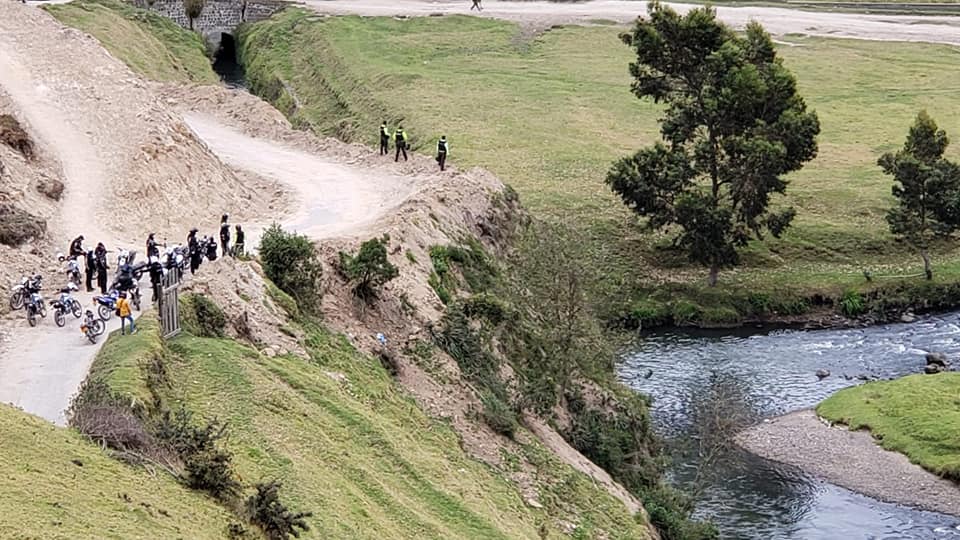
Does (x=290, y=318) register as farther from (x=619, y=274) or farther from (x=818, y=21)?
(x=818, y=21)

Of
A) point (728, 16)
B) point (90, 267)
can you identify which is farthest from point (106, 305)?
point (728, 16)

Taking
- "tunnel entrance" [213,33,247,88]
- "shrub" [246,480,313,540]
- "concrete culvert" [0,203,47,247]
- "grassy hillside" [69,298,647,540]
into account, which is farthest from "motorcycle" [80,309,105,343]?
"tunnel entrance" [213,33,247,88]

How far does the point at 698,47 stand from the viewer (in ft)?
319

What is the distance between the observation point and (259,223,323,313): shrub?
5475 centimetres

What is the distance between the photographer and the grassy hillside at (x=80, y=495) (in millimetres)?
27828

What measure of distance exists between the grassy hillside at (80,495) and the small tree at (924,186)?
248ft

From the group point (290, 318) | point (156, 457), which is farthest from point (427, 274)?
point (156, 457)

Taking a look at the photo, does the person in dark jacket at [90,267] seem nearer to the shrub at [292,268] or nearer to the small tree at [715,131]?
the shrub at [292,268]

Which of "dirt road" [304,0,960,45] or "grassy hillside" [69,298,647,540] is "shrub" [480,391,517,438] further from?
"dirt road" [304,0,960,45]

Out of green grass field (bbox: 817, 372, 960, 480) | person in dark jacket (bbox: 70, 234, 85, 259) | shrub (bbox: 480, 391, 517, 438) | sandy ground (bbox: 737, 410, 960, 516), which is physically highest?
person in dark jacket (bbox: 70, 234, 85, 259)

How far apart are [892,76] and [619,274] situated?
6211 cm

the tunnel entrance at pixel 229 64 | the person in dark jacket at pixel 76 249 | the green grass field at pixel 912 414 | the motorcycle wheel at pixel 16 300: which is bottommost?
the green grass field at pixel 912 414

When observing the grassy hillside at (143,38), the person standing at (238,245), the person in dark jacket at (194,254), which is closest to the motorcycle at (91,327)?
the person in dark jacket at (194,254)

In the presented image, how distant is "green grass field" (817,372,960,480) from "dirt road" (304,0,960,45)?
88.5 meters
